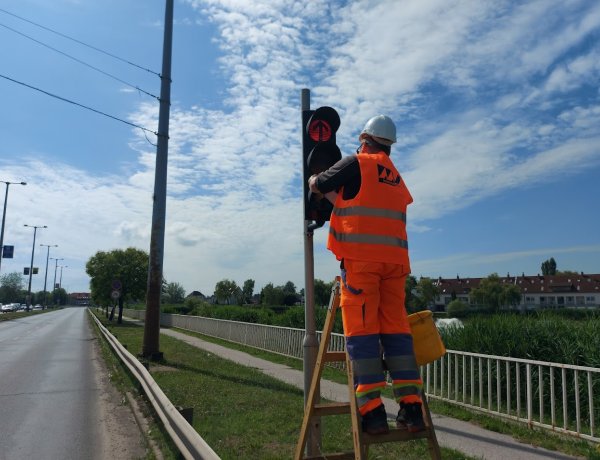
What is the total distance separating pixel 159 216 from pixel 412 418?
11245mm

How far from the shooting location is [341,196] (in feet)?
10.4

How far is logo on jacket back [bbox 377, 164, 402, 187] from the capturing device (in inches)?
123

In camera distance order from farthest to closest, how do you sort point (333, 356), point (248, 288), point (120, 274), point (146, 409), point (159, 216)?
point (248, 288), point (120, 274), point (159, 216), point (146, 409), point (333, 356)

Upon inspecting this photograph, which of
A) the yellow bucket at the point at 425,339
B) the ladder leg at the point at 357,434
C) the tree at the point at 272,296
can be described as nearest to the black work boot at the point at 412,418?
the ladder leg at the point at 357,434

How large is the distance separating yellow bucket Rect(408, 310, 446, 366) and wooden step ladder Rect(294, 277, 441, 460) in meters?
0.27

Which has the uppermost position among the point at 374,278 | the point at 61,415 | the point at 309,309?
the point at 374,278

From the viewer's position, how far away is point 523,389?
7.46 m

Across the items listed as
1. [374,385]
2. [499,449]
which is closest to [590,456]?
[499,449]

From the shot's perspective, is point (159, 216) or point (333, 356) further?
point (159, 216)

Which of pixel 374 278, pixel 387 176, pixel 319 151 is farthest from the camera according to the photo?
pixel 319 151

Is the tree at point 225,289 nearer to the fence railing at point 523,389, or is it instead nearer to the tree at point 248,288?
the tree at point 248,288

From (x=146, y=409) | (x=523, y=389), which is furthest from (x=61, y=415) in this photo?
(x=523, y=389)

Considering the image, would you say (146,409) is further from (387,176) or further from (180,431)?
(387,176)

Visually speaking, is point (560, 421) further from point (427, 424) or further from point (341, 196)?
point (341, 196)
